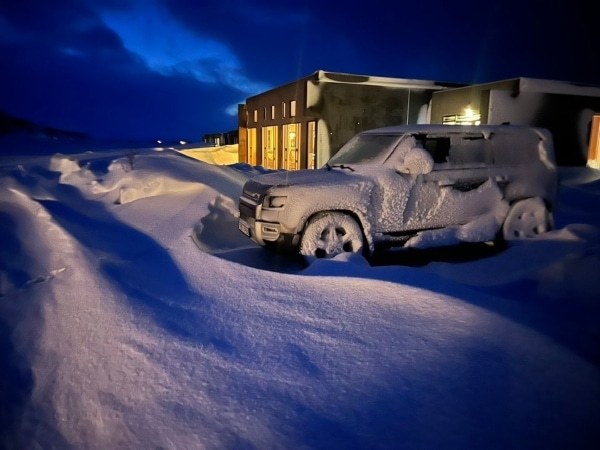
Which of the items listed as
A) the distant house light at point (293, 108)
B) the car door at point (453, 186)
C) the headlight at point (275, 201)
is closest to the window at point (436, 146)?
the car door at point (453, 186)

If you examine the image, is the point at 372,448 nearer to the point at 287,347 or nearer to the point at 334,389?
the point at 334,389

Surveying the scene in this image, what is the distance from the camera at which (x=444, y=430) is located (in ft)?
5.98

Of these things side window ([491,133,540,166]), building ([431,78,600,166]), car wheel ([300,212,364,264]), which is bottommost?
car wheel ([300,212,364,264])

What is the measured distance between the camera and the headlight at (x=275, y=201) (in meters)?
4.89

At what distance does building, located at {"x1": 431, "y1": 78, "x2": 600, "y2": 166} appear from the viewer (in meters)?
14.9

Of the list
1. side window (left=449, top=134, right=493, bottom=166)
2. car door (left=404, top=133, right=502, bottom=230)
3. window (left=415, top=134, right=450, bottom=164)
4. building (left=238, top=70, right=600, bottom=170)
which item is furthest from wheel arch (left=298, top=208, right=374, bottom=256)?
building (left=238, top=70, right=600, bottom=170)

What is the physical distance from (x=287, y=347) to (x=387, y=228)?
10.2 ft

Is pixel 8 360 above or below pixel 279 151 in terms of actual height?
below

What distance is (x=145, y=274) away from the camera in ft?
12.9

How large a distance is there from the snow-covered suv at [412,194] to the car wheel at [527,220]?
0.02m

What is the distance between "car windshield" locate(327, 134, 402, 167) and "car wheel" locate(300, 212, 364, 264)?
1.06 m

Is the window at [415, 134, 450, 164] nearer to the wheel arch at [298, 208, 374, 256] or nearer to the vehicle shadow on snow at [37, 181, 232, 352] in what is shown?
the wheel arch at [298, 208, 374, 256]

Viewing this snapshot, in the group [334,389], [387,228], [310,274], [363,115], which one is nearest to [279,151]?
[363,115]

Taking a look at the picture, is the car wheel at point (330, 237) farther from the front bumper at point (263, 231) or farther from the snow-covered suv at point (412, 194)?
the front bumper at point (263, 231)
